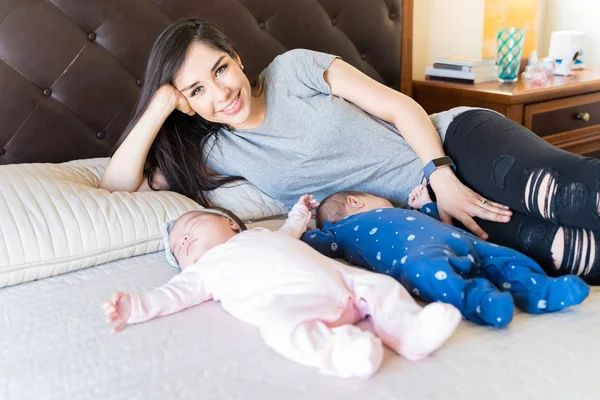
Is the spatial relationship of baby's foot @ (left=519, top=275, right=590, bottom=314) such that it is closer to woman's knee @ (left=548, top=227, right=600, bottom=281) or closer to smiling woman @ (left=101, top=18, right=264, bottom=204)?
woman's knee @ (left=548, top=227, right=600, bottom=281)

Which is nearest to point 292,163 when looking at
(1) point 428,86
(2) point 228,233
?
(2) point 228,233

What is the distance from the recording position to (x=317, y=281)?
3.52ft

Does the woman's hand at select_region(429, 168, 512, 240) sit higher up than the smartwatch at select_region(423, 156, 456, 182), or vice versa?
the smartwatch at select_region(423, 156, 456, 182)

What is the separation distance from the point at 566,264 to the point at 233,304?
0.67 meters

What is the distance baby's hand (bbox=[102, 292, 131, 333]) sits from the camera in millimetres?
1117

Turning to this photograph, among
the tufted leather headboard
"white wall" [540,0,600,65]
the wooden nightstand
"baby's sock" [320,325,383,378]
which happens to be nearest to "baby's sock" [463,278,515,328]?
"baby's sock" [320,325,383,378]

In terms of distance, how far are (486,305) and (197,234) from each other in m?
0.62

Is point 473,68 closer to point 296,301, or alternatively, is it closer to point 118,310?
point 296,301

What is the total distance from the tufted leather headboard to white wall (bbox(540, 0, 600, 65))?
1.69 meters

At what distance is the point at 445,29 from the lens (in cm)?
287

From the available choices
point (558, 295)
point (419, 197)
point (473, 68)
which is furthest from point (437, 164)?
point (473, 68)

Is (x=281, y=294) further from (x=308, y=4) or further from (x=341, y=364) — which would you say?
(x=308, y=4)

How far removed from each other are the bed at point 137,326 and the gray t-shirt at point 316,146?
17 centimetres

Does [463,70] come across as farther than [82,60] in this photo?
Yes
